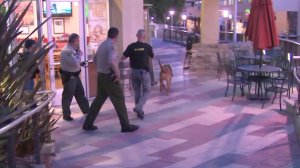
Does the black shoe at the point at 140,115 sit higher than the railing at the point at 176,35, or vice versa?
the railing at the point at 176,35

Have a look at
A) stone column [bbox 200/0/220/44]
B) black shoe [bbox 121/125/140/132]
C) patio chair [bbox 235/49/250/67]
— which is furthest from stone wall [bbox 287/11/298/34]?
black shoe [bbox 121/125/140/132]

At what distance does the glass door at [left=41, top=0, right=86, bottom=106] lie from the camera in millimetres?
10211

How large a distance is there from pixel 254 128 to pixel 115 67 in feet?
8.59

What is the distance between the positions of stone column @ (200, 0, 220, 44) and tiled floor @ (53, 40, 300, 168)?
17.6 ft

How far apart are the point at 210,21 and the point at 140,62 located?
7846 millimetres

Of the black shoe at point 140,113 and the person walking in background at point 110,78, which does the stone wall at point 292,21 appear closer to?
the black shoe at point 140,113

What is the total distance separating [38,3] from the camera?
30.6 feet

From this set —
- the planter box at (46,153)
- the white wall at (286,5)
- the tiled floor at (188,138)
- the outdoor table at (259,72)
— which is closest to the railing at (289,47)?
the outdoor table at (259,72)

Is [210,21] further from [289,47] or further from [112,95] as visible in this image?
[112,95]

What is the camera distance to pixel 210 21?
16172 mm

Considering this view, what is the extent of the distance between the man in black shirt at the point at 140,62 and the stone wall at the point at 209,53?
7.09m

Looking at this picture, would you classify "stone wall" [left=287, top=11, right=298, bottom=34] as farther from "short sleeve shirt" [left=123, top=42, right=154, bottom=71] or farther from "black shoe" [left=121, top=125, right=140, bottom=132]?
"black shoe" [left=121, top=125, right=140, bottom=132]

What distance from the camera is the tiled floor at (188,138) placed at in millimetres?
6586

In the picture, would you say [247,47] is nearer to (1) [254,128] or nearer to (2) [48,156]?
(1) [254,128]
